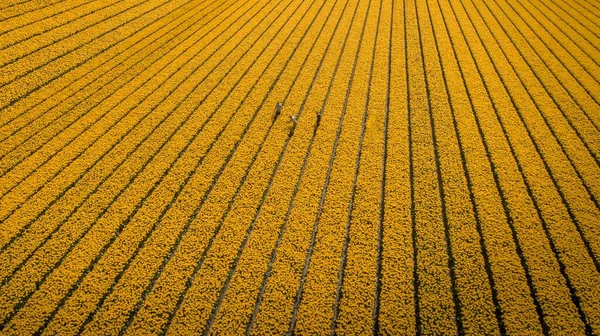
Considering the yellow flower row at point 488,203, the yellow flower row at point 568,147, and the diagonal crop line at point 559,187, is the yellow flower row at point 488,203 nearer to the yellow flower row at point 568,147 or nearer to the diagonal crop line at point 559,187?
the diagonal crop line at point 559,187

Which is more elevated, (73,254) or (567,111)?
(567,111)

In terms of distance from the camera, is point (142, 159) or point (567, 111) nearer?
point (142, 159)

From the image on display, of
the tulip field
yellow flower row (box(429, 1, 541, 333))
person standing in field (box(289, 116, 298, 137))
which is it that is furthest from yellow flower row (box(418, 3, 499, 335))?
person standing in field (box(289, 116, 298, 137))

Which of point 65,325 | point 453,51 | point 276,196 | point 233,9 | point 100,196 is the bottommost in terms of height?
point 65,325

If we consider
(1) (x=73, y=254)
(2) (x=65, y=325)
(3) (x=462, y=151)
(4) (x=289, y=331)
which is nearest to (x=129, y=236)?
(1) (x=73, y=254)

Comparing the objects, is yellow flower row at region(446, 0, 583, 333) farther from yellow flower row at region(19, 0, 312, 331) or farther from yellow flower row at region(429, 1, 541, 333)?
yellow flower row at region(19, 0, 312, 331)

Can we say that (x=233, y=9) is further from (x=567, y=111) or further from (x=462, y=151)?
(x=567, y=111)

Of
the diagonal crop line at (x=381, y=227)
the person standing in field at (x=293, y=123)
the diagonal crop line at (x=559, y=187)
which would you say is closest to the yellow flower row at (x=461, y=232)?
the diagonal crop line at (x=381, y=227)

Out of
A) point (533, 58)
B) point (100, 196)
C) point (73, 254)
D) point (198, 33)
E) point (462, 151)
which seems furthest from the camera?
point (198, 33)

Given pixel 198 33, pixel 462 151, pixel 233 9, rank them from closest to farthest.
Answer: pixel 462 151 → pixel 198 33 → pixel 233 9
